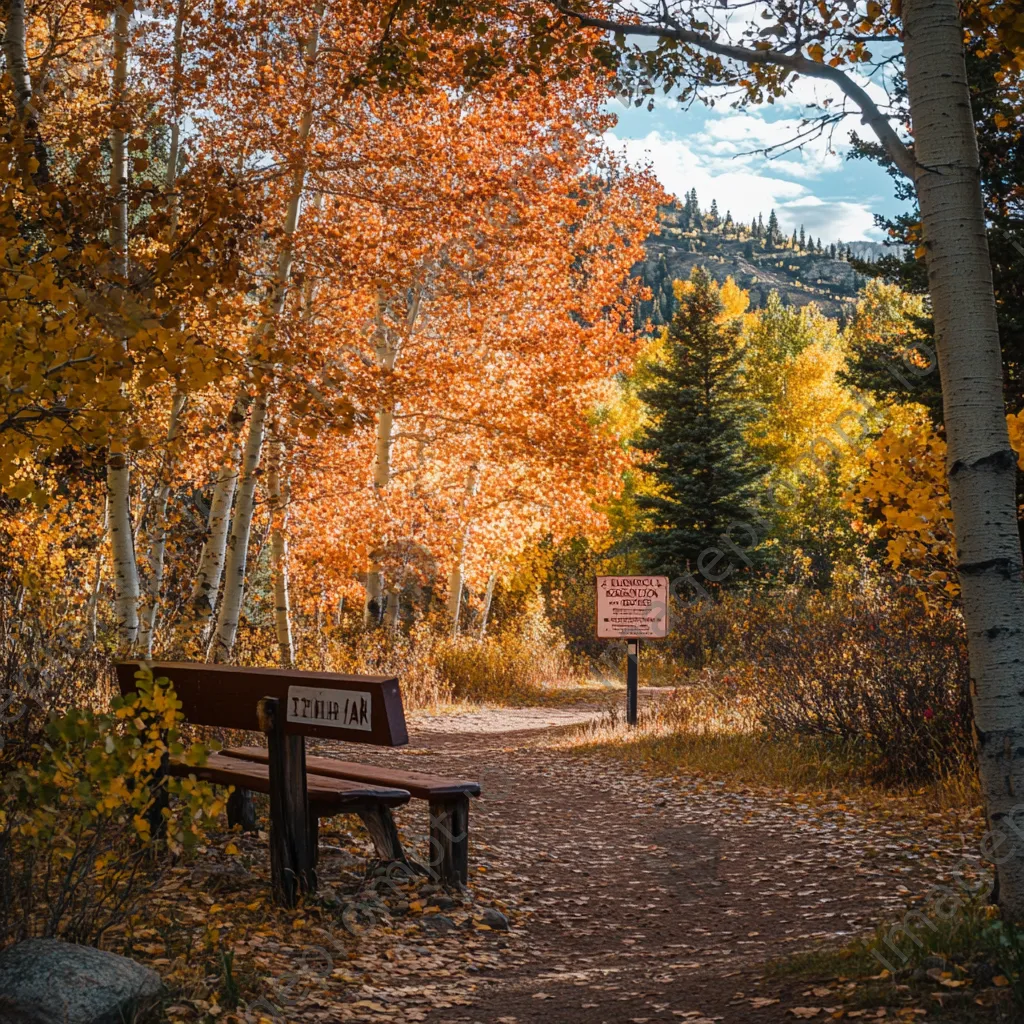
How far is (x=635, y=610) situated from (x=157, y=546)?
565cm

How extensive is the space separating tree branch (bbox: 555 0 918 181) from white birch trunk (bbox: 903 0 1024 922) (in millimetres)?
150

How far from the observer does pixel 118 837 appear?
3932 millimetres

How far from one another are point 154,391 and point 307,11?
3697 millimetres

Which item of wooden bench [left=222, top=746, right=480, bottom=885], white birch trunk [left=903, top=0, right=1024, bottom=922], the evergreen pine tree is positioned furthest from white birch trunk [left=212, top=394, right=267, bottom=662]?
the evergreen pine tree

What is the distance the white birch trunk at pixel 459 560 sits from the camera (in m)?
15.9

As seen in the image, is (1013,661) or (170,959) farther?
(170,959)

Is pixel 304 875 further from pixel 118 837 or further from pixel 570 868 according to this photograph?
pixel 570 868

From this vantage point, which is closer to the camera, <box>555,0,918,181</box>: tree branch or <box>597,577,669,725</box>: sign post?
<box>555,0,918,181</box>: tree branch

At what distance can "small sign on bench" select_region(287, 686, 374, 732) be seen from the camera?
13.8ft

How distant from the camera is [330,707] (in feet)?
14.2

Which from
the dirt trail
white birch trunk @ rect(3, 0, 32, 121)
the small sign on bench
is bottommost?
the dirt trail

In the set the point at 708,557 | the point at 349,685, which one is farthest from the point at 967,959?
the point at 708,557

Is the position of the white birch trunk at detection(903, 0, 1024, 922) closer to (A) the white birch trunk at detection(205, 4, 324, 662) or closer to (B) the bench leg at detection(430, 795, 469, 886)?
(B) the bench leg at detection(430, 795, 469, 886)

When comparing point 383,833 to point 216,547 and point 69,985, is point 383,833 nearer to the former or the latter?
point 69,985
